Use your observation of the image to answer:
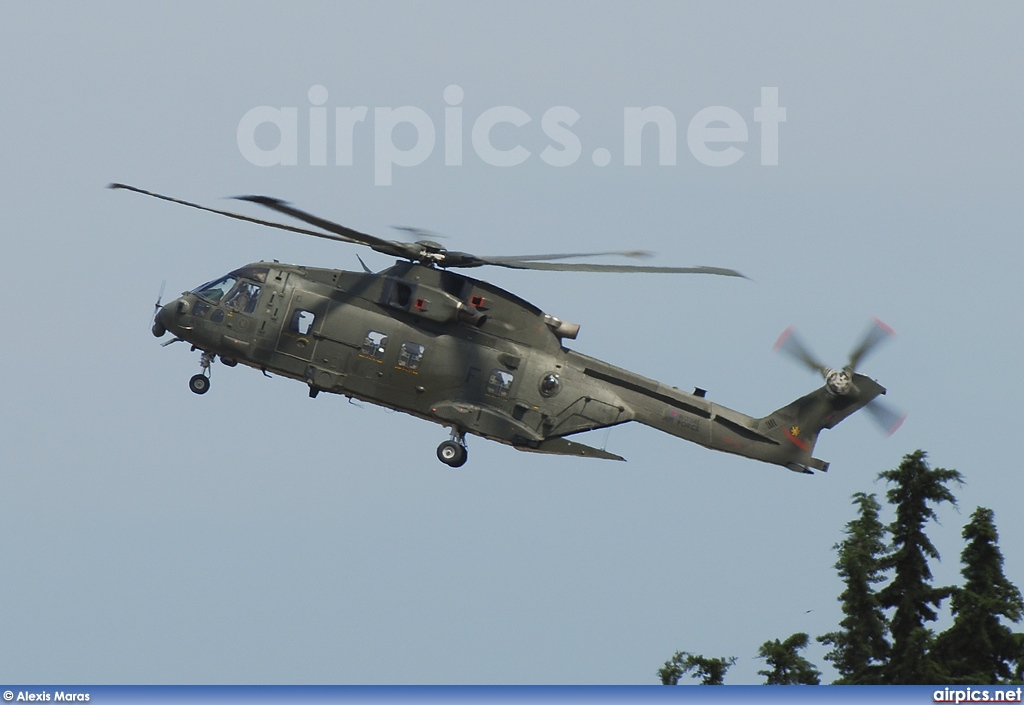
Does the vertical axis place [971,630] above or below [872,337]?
below

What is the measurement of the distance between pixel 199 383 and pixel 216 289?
2967mm

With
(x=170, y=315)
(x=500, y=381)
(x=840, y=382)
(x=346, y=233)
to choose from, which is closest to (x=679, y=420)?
(x=840, y=382)

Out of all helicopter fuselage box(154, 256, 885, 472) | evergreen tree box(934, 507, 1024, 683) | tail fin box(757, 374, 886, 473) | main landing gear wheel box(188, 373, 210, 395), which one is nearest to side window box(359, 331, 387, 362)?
helicopter fuselage box(154, 256, 885, 472)

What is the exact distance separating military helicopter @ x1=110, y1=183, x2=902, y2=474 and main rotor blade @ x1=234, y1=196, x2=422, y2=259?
69 millimetres

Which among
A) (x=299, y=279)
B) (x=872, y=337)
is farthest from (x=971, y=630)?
(x=299, y=279)

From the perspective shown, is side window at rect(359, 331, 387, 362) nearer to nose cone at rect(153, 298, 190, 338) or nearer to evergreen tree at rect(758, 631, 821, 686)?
nose cone at rect(153, 298, 190, 338)

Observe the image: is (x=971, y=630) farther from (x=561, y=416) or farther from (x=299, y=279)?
(x=299, y=279)

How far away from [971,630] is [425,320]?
788 inches

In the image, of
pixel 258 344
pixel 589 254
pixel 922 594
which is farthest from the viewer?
pixel 922 594

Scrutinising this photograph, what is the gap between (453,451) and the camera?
54.2 metres

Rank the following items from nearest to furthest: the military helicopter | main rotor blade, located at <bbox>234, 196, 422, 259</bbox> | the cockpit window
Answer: main rotor blade, located at <bbox>234, 196, 422, 259</bbox> < the military helicopter < the cockpit window

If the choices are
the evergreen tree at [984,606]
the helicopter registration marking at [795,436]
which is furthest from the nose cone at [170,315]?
the evergreen tree at [984,606]

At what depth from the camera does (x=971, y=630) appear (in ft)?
190

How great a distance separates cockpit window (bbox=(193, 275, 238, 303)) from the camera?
184 feet
